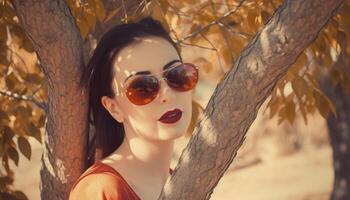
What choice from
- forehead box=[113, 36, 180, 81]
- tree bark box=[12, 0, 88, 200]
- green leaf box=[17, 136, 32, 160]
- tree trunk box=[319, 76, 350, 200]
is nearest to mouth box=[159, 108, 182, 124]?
forehead box=[113, 36, 180, 81]

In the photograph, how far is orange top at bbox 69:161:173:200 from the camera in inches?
77.0

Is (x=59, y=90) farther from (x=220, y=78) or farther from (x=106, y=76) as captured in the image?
(x=220, y=78)

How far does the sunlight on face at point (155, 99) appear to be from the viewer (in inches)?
79.9

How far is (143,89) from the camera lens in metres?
1.98

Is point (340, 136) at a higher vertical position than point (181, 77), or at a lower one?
lower

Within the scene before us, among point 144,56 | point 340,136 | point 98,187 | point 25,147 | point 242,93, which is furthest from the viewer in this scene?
point 340,136

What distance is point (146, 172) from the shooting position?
7.06ft

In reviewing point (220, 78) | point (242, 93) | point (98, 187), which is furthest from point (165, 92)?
point (220, 78)

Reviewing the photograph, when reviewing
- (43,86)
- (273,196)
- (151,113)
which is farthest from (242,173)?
(151,113)

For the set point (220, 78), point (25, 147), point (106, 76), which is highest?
point (106, 76)

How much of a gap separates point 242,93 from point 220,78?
1.24 meters

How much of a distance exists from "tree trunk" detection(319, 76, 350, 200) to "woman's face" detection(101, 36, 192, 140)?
2.19 meters

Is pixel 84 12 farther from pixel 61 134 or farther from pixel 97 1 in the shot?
pixel 61 134

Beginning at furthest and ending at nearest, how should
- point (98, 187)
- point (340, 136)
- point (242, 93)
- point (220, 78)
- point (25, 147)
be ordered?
point (340, 136) < point (220, 78) < point (25, 147) < point (98, 187) < point (242, 93)
